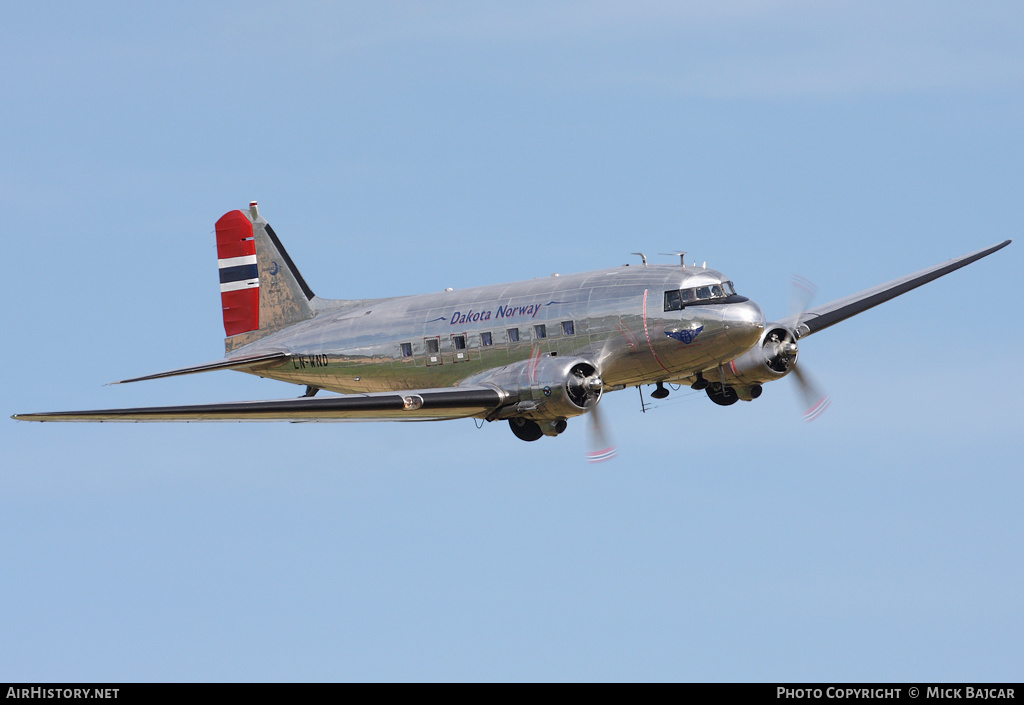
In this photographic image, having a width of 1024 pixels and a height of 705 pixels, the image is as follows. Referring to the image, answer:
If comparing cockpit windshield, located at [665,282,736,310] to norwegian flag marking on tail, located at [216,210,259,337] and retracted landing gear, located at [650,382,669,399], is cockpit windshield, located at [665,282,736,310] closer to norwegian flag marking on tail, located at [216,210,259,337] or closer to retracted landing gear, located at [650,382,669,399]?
retracted landing gear, located at [650,382,669,399]

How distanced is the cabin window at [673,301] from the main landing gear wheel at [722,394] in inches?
147

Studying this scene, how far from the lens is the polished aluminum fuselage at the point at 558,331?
105ft

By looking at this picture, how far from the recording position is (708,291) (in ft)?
106

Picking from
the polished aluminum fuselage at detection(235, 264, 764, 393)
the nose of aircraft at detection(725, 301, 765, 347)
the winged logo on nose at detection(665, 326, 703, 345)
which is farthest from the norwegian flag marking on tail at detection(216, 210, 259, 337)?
the nose of aircraft at detection(725, 301, 765, 347)

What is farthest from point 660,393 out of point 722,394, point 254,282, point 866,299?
point 254,282

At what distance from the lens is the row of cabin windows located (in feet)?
107

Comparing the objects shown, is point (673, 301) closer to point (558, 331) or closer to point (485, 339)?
point (558, 331)

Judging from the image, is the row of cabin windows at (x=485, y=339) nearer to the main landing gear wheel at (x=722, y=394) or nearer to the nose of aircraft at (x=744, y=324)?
the nose of aircraft at (x=744, y=324)

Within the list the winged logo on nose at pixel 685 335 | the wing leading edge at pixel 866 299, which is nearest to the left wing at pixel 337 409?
the winged logo on nose at pixel 685 335

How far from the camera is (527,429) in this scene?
3206 cm

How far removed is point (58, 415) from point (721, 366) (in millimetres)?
15855

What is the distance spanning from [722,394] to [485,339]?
253 inches

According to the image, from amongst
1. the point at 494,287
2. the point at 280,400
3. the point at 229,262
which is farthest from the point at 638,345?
the point at 229,262
